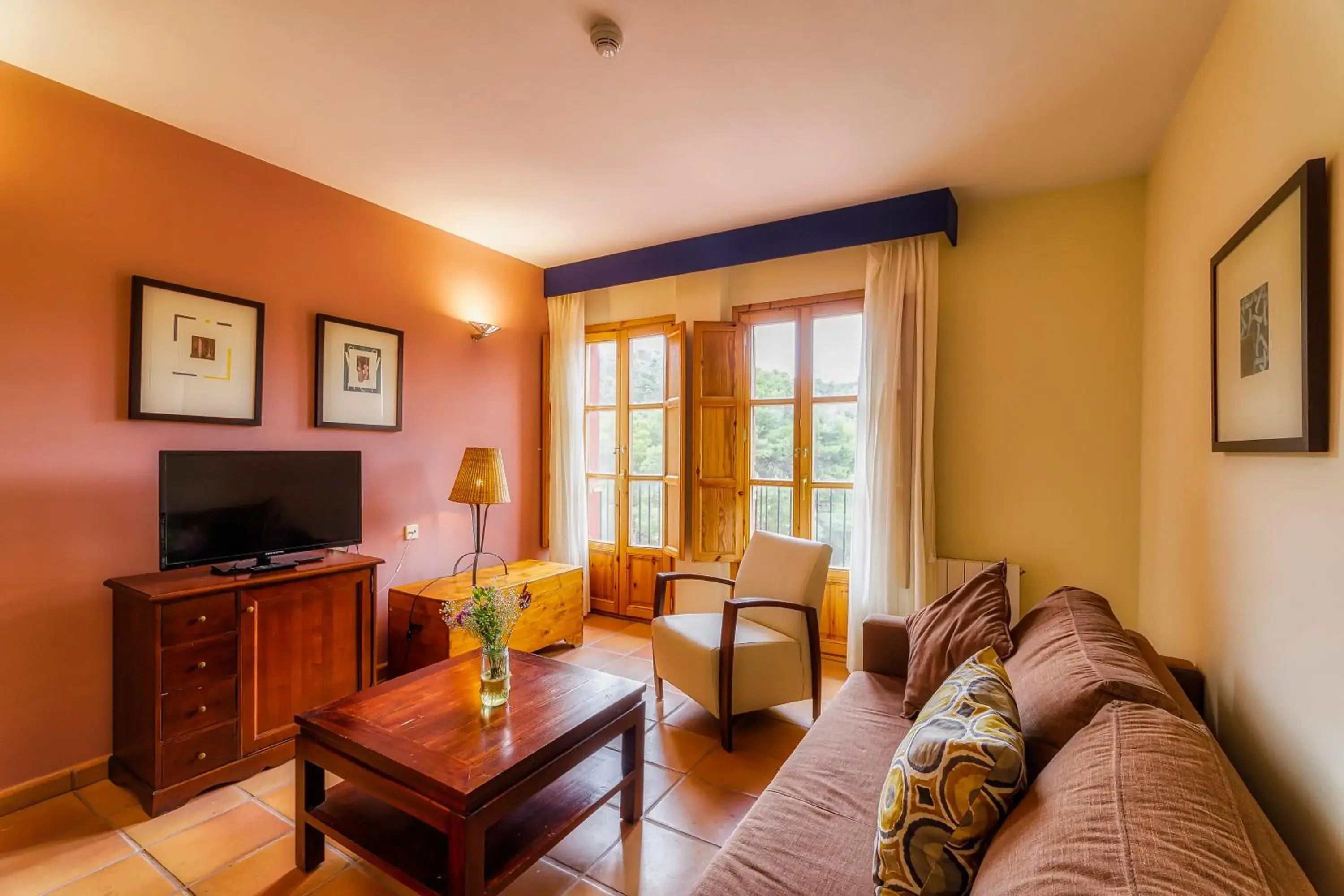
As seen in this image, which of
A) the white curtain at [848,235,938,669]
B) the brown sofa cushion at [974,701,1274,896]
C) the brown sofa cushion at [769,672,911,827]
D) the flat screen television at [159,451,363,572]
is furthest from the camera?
the white curtain at [848,235,938,669]

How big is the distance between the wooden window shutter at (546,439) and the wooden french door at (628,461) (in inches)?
12.0

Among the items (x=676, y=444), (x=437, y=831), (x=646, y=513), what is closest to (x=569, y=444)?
(x=646, y=513)

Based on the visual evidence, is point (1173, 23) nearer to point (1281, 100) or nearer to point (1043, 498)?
point (1281, 100)

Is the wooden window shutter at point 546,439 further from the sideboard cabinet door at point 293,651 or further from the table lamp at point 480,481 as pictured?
the sideboard cabinet door at point 293,651

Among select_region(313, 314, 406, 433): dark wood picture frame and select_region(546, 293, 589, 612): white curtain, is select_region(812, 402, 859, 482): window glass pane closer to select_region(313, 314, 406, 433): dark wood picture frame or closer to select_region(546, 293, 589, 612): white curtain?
select_region(546, 293, 589, 612): white curtain

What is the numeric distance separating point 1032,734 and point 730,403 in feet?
9.52

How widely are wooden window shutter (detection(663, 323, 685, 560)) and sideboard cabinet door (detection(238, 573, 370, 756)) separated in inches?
78.7

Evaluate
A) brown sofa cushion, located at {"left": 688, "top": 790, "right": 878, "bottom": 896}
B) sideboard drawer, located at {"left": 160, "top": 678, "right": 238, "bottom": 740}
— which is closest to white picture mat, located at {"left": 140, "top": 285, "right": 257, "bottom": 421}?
sideboard drawer, located at {"left": 160, "top": 678, "right": 238, "bottom": 740}

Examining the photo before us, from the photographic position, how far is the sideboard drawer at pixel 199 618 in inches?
85.2

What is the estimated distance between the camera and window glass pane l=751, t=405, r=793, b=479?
12.8ft

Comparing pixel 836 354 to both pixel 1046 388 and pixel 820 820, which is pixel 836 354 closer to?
pixel 1046 388

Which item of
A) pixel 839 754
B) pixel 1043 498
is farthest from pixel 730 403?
pixel 839 754

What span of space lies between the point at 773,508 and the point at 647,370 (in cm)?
146

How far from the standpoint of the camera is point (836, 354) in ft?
12.3
